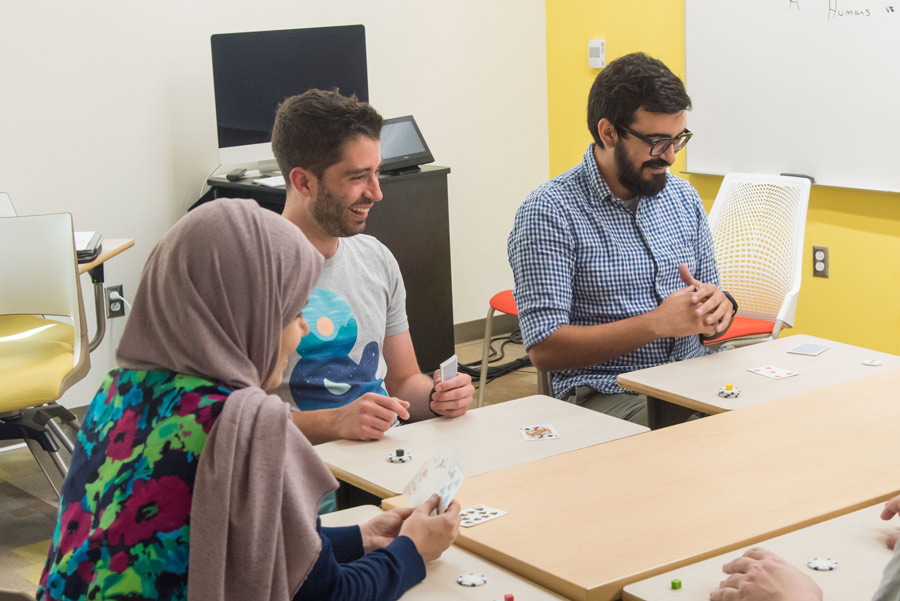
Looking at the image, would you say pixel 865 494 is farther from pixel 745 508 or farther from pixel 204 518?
pixel 204 518

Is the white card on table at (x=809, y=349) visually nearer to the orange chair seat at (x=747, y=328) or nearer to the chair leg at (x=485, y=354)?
the orange chair seat at (x=747, y=328)

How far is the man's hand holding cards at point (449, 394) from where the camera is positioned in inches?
86.6

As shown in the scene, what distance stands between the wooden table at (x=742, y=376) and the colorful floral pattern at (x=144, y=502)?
4.33ft

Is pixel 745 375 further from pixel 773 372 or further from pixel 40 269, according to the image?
pixel 40 269

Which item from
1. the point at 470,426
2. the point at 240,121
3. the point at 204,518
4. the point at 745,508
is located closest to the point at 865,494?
the point at 745,508

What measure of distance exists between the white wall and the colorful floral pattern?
314 centimetres

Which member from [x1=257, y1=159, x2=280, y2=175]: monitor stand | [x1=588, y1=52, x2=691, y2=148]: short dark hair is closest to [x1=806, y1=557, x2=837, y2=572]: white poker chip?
[x1=588, y1=52, x2=691, y2=148]: short dark hair

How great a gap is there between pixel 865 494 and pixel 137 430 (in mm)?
1175

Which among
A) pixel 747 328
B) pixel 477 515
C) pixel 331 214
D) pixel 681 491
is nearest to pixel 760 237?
pixel 747 328

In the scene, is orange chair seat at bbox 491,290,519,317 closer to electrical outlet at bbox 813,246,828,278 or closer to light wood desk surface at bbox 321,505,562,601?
electrical outlet at bbox 813,246,828,278

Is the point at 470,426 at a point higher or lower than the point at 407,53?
lower

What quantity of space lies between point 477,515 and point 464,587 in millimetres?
220

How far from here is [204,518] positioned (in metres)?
1.20

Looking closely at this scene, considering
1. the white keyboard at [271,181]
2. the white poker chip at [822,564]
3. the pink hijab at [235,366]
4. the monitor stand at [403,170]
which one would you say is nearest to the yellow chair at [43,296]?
the white keyboard at [271,181]
